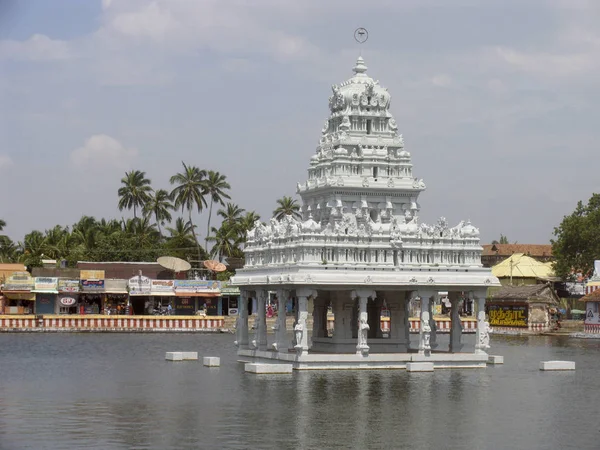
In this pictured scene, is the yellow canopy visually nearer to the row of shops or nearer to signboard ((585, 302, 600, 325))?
signboard ((585, 302, 600, 325))

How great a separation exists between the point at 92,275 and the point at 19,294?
6479 mm

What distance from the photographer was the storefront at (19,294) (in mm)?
109312

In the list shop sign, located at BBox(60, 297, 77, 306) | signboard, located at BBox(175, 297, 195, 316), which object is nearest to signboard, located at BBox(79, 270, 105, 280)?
shop sign, located at BBox(60, 297, 77, 306)

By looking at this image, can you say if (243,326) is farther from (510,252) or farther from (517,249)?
(517,249)

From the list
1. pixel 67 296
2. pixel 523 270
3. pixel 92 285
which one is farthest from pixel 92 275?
pixel 523 270

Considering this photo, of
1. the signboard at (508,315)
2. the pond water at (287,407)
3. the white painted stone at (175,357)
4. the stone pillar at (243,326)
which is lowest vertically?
the pond water at (287,407)

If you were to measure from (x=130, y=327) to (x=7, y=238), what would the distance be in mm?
42571

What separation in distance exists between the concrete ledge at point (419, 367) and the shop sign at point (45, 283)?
58.2 metres

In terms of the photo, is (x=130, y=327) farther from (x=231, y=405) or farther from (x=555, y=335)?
(x=231, y=405)

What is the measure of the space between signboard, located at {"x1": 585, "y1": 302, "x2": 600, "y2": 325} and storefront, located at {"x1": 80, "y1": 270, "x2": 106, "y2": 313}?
41.6 meters

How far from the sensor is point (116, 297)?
379 ft

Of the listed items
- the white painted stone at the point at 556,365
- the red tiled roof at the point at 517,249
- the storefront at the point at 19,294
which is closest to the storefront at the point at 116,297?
the storefront at the point at 19,294

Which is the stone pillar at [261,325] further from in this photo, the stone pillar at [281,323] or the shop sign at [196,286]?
the shop sign at [196,286]

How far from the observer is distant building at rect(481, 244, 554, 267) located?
588ft
